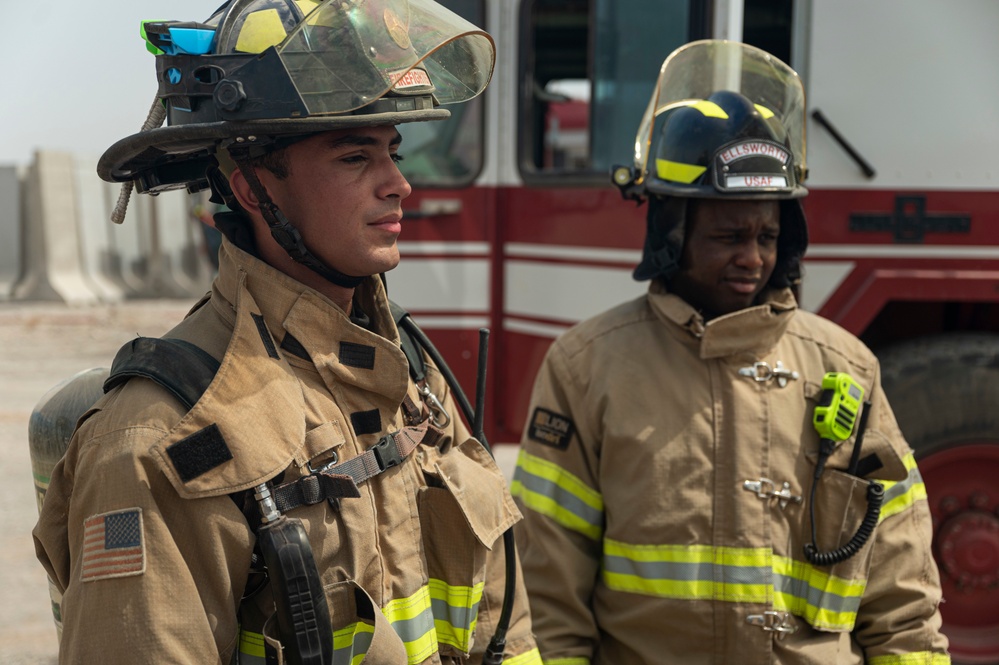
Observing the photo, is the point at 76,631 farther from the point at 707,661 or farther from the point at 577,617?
the point at 707,661

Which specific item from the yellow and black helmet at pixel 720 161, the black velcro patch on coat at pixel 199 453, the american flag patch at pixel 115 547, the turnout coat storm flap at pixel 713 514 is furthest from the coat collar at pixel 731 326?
the american flag patch at pixel 115 547

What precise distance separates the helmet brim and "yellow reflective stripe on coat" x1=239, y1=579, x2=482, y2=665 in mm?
795

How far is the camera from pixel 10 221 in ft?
51.2

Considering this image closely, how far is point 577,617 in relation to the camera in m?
2.37

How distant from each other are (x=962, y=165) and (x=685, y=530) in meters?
2.36

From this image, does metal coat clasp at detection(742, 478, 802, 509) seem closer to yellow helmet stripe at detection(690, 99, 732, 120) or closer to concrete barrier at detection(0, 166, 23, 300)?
yellow helmet stripe at detection(690, 99, 732, 120)

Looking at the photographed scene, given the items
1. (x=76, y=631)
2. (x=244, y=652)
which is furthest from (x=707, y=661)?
(x=76, y=631)

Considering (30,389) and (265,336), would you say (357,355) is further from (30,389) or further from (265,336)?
(30,389)

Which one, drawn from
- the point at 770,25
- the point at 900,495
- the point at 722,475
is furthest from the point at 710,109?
the point at 770,25

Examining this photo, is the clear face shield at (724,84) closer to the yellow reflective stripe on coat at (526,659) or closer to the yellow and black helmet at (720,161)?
the yellow and black helmet at (720,161)

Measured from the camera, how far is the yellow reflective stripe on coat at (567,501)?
95.5 inches

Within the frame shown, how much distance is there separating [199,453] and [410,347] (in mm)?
605

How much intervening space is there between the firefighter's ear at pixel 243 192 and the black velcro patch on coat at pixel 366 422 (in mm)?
405

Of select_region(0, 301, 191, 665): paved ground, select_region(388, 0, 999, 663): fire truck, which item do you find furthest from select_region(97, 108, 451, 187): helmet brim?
select_region(0, 301, 191, 665): paved ground
